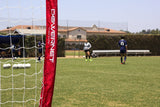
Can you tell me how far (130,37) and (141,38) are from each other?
1734mm

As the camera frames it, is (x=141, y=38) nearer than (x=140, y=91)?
No

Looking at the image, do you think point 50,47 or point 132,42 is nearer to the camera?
point 50,47

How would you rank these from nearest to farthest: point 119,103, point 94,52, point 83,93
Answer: point 119,103 < point 83,93 < point 94,52

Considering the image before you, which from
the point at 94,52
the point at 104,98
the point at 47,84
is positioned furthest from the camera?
the point at 94,52

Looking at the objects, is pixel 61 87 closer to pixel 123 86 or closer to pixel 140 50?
pixel 123 86

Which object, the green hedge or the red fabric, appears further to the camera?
the green hedge

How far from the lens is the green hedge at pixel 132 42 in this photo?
102 feet

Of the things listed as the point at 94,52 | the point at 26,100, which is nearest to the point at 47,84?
the point at 26,100

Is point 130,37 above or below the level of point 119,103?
above

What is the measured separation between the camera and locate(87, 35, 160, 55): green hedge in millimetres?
31161

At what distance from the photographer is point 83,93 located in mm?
7008

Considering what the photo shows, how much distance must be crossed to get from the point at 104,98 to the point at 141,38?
2853cm

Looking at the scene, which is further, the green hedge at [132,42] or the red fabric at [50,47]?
the green hedge at [132,42]

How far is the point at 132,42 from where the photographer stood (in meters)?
33.2
